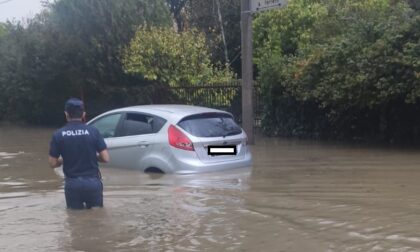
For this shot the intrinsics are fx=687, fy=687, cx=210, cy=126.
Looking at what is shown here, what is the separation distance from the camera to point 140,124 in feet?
34.6

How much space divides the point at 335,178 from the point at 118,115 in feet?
11.6

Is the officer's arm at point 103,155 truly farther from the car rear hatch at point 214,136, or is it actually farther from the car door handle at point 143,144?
the car door handle at point 143,144

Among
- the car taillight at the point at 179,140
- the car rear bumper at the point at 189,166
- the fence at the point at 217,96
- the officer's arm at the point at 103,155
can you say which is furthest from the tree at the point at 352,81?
the officer's arm at the point at 103,155

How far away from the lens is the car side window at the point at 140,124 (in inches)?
404

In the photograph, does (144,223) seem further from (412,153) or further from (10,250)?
(412,153)

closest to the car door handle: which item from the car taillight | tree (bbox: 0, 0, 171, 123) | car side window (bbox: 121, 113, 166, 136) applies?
car side window (bbox: 121, 113, 166, 136)

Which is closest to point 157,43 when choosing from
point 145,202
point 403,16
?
point 403,16

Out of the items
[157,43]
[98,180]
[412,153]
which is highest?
[157,43]

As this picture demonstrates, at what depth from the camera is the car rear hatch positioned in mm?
9984

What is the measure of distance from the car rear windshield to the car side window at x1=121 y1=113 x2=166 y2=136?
389 millimetres

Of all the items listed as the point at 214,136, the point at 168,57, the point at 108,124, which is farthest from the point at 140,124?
the point at 168,57

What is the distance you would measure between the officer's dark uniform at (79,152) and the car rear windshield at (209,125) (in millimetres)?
2850

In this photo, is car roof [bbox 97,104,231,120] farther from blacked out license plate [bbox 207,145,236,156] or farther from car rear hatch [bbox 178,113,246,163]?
blacked out license plate [bbox 207,145,236,156]

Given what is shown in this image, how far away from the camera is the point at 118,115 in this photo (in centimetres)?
1090
